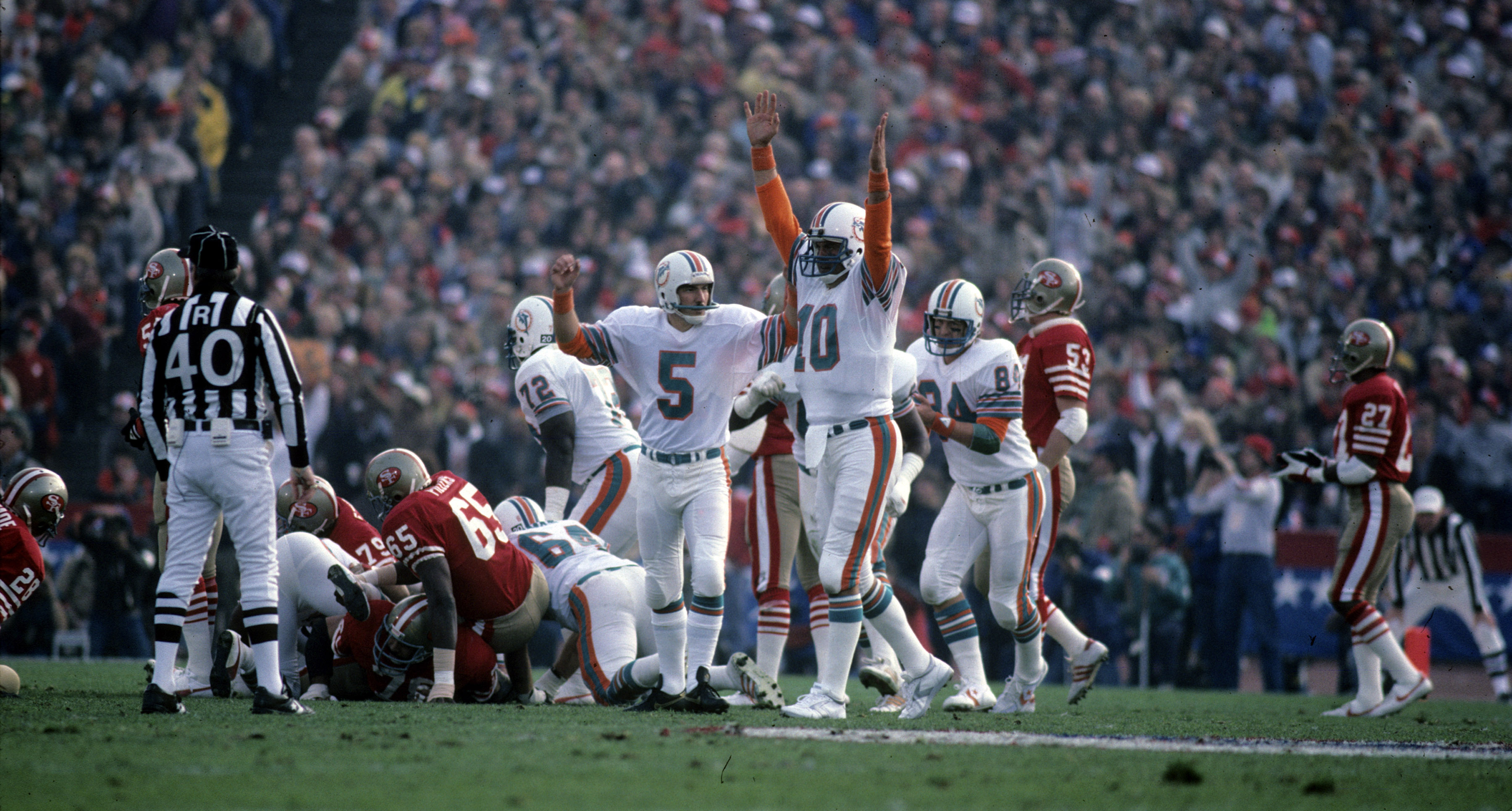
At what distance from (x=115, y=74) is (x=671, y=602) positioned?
45.2 ft

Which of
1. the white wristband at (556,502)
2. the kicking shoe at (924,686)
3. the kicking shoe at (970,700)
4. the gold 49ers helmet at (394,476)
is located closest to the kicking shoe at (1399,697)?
the kicking shoe at (970,700)

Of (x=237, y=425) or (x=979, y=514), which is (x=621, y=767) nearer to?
(x=237, y=425)

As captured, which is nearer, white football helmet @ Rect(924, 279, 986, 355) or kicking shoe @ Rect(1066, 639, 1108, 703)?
white football helmet @ Rect(924, 279, 986, 355)

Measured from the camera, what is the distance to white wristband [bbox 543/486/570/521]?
955cm

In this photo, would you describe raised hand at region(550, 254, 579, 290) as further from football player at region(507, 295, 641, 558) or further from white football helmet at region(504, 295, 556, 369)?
white football helmet at region(504, 295, 556, 369)

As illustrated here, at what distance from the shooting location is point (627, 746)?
19.3ft

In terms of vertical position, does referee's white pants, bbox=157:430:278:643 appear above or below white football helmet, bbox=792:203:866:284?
below

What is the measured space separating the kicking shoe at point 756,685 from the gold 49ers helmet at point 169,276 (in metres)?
3.59

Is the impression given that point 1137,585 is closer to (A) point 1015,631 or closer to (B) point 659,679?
(A) point 1015,631

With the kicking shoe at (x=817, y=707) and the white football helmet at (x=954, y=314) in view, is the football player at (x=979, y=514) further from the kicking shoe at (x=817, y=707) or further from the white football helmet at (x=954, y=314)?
the kicking shoe at (x=817, y=707)

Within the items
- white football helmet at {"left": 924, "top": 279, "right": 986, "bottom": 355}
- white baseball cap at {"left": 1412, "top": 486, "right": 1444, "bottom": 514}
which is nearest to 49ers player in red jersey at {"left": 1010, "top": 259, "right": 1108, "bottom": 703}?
white football helmet at {"left": 924, "top": 279, "right": 986, "bottom": 355}

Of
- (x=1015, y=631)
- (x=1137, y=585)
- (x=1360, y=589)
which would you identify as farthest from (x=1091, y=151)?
(x=1015, y=631)

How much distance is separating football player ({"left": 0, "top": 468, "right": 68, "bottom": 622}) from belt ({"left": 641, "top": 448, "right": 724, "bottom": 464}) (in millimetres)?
3619

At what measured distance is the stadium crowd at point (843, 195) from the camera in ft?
48.5
